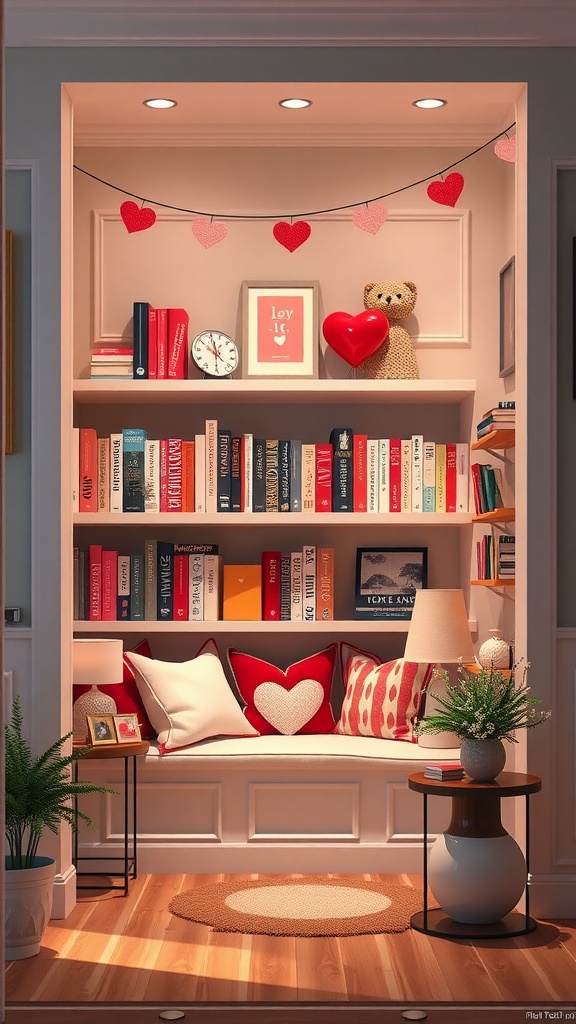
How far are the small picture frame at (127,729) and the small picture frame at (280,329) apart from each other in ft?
5.01

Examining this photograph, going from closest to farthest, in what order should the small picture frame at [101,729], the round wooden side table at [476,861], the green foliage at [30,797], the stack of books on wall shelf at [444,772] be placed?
the green foliage at [30,797] < the round wooden side table at [476,861] < the stack of books on wall shelf at [444,772] < the small picture frame at [101,729]

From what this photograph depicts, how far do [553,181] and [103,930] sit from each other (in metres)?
2.96

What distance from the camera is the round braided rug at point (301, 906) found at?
3867mm

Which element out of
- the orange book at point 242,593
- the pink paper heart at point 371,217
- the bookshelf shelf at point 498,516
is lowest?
the orange book at point 242,593

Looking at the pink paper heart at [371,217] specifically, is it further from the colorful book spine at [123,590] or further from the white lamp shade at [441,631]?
the colorful book spine at [123,590]

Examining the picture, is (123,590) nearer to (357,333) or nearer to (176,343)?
(176,343)

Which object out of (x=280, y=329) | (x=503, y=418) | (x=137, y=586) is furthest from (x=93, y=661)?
(x=503, y=418)

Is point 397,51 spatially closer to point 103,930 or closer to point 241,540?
point 241,540

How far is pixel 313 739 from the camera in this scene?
4.80 meters

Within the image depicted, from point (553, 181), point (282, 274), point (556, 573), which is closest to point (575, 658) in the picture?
point (556, 573)

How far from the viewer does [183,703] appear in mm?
4680

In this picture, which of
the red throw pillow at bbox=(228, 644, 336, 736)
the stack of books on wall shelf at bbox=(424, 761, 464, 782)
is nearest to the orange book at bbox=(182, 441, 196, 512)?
the red throw pillow at bbox=(228, 644, 336, 736)

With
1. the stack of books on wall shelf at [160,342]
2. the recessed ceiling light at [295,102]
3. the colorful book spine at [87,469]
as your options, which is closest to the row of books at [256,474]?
the colorful book spine at [87,469]

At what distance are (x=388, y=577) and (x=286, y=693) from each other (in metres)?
0.69
